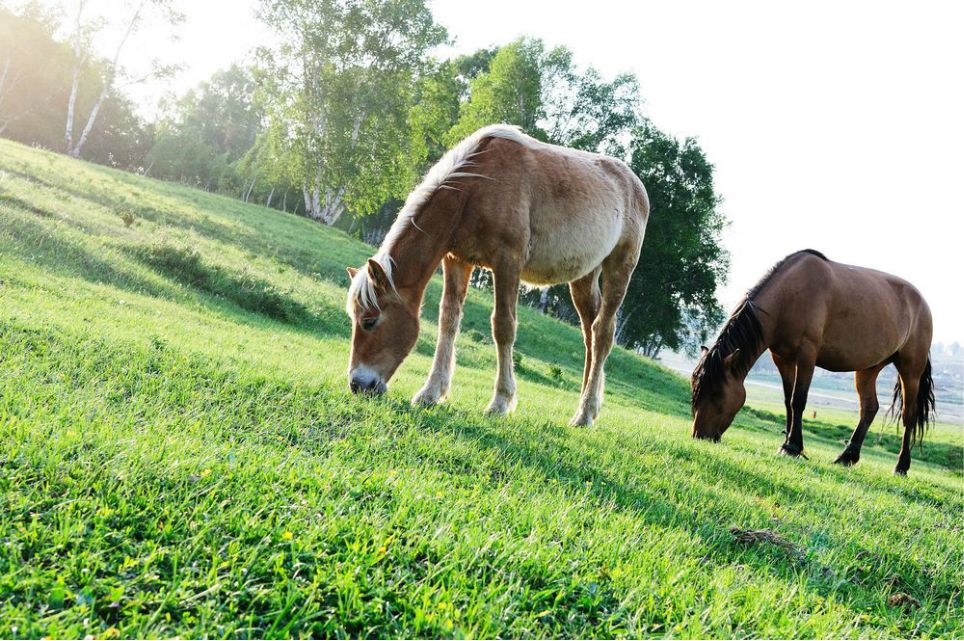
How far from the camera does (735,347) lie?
845 centimetres

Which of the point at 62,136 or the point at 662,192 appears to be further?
the point at 62,136

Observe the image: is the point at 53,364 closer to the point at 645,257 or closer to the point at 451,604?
the point at 451,604

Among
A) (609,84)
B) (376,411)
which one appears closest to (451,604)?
(376,411)

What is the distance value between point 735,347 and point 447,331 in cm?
457

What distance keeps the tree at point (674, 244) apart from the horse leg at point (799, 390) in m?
33.9

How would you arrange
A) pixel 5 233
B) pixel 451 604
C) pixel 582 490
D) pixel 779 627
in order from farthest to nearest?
pixel 5 233, pixel 582 490, pixel 779 627, pixel 451 604

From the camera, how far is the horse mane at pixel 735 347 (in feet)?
27.6

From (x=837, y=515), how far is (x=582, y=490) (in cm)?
252

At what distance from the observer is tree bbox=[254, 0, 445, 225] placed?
36.1 m

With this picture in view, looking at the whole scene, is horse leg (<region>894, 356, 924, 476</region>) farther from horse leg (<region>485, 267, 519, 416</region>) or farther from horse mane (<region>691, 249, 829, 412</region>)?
horse leg (<region>485, 267, 519, 416</region>)

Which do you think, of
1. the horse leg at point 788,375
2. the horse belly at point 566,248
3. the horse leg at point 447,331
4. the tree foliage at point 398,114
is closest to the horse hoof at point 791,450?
the horse leg at point 788,375

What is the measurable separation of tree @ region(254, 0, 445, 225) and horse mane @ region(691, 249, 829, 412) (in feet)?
107

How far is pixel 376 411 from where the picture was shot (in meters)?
4.84

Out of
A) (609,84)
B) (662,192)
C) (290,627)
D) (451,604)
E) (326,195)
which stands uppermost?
(609,84)
